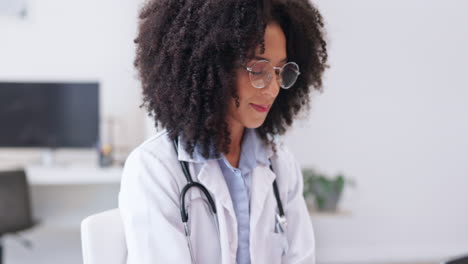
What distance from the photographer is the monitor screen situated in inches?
115

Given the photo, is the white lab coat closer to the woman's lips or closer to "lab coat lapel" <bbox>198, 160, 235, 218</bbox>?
"lab coat lapel" <bbox>198, 160, 235, 218</bbox>

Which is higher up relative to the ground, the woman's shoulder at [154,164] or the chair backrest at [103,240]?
the woman's shoulder at [154,164]

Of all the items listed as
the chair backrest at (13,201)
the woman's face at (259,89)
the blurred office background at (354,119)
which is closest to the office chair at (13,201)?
the chair backrest at (13,201)

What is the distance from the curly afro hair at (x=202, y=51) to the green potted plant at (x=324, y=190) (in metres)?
1.71

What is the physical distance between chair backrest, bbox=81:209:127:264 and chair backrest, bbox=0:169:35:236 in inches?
63.0

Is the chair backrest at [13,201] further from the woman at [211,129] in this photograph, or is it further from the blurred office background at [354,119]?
the woman at [211,129]

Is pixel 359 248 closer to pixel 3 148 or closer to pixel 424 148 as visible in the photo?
pixel 424 148

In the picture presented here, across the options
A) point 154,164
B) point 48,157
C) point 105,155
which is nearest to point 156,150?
point 154,164

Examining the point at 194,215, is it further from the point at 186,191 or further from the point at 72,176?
the point at 72,176

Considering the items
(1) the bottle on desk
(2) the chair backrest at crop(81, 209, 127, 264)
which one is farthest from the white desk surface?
(2) the chair backrest at crop(81, 209, 127, 264)

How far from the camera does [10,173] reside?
8.02 feet

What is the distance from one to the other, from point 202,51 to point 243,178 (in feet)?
1.05

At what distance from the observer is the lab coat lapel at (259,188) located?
115cm

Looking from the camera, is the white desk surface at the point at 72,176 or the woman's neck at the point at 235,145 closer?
the woman's neck at the point at 235,145
